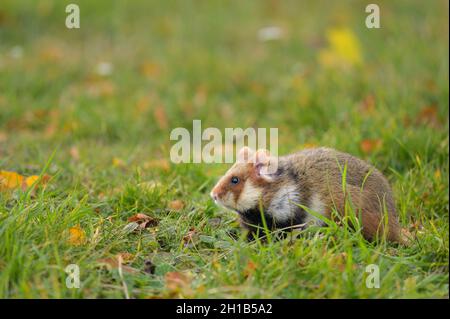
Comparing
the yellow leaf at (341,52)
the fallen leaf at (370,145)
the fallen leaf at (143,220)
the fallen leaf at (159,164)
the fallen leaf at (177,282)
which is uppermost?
the yellow leaf at (341,52)

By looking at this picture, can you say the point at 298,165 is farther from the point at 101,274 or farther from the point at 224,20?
the point at 224,20

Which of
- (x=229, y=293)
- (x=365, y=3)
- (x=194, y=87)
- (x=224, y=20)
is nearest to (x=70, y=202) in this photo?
(x=229, y=293)

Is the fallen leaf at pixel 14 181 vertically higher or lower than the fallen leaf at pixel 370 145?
lower

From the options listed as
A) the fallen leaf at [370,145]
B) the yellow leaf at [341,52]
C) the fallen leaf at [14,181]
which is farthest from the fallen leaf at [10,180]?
the yellow leaf at [341,52]

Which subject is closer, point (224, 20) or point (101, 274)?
point (101, 274)

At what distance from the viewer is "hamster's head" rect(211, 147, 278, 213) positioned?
14.0 ft

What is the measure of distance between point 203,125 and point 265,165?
302 cm

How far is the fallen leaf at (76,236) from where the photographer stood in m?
3.78

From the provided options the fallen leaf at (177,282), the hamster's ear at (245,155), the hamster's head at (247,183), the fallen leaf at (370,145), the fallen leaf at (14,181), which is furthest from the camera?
the fallen leaf at (370,145)

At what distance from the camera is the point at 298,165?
4.43 meters

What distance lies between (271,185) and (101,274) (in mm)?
1363

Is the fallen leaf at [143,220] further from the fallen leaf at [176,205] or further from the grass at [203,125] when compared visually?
the fallen leaf at [176,205]

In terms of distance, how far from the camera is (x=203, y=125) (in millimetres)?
7289

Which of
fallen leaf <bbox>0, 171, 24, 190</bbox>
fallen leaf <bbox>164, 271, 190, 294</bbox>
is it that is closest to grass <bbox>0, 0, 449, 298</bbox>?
fallen leaf <bbox>164, 271, 190, 294</bbox>
